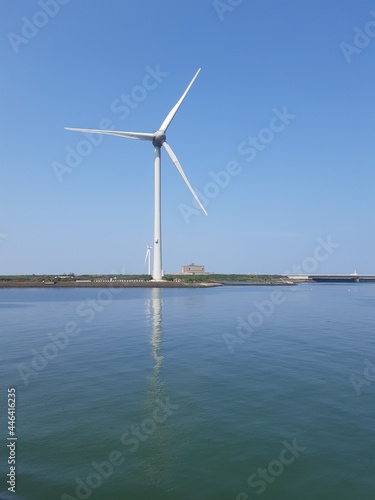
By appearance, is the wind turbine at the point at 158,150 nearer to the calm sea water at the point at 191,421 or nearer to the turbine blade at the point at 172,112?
the turbine blade at the point at 172,112

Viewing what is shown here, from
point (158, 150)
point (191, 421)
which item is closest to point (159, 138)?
point (158, 150)

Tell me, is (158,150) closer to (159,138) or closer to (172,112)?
(159,138)

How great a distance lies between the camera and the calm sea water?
9594mm

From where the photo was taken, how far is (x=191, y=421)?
1331 centimetres

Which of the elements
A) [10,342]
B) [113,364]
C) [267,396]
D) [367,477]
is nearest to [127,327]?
[10,342]

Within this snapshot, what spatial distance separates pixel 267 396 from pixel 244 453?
209 inches

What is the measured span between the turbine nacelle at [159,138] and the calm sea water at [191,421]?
78409 mm

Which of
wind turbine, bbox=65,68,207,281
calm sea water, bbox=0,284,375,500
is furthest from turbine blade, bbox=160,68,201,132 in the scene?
calm sea water, bbox=0,284,375,500

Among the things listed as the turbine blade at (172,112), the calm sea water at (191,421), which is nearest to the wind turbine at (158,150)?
the turbine blade at (172,112)

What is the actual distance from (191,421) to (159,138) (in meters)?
91.4

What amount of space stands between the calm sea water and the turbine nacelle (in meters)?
78.4

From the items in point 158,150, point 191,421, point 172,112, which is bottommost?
point 191,421

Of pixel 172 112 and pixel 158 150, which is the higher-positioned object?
pixel 172 112

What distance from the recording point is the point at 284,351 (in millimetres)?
25500
